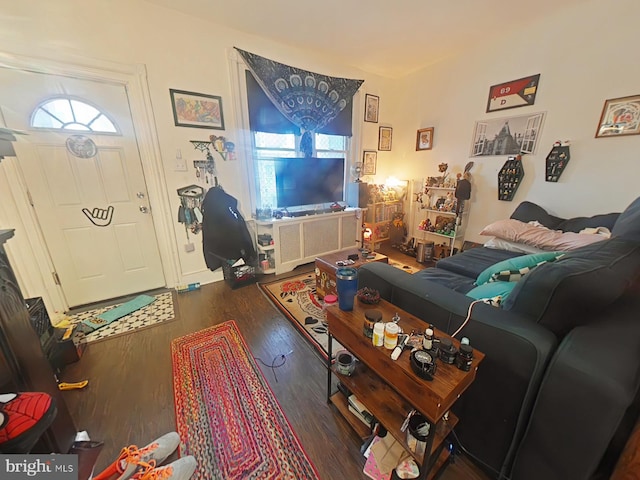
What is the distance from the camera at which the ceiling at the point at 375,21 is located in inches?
83.0

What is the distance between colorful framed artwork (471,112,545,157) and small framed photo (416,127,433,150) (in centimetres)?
58

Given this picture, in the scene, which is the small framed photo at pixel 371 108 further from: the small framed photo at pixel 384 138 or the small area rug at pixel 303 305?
the small area rug at pixel 303 305

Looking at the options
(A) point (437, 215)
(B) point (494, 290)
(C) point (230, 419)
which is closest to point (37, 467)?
(C) point (230, 419)

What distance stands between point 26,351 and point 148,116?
2.11 m

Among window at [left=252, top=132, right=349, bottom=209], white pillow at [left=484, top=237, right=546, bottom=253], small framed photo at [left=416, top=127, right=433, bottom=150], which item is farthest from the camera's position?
small framed photo at [left=416, top=127, right=433, bottom=150]

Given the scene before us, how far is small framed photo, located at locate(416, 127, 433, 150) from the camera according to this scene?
3.45m

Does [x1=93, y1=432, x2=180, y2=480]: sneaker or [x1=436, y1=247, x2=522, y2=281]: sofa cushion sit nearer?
[x1=93, y1=432, x2=180, y2=480]: sneaker

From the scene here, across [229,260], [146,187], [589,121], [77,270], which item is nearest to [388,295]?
[229,260]

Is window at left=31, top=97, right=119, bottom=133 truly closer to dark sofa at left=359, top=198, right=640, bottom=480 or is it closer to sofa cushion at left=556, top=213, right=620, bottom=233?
dark sofa at left=359, top=198, right=640, bottom=480

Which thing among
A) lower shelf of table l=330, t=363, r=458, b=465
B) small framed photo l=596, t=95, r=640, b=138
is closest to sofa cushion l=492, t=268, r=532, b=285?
lower shelf of table l=330, t=363, r=458, b=465

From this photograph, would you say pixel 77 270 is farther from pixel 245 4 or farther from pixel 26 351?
pixel 245 4

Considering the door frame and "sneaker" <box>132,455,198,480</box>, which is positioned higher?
the door frame

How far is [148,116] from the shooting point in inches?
87.7

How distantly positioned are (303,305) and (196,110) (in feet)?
7.33
